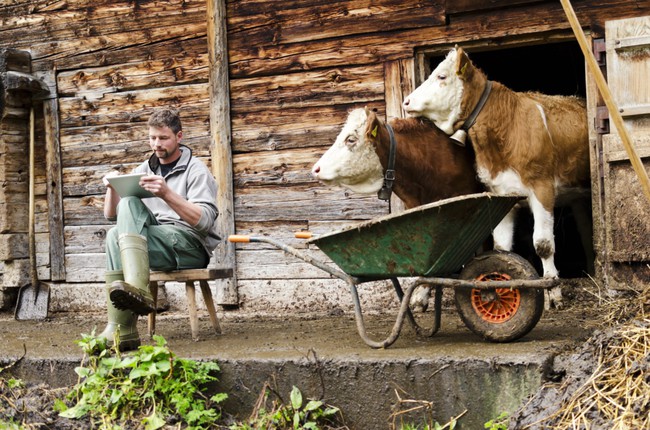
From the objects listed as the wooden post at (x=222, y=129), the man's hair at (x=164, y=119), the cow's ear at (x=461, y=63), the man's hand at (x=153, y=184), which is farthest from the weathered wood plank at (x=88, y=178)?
the cow's ear at (x=461, y=63)

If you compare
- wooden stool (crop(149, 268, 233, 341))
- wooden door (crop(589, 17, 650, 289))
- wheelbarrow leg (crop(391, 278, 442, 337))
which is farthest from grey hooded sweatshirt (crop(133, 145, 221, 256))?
wooden door (crop(589, 17, 650, 289))

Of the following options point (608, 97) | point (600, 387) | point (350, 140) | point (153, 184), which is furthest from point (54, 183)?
point (600, 387)

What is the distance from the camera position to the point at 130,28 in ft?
23.8

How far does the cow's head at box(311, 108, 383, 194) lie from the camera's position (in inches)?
198

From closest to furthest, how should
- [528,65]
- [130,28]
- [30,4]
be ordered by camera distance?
[130,28] → [30,4] → [528,65]

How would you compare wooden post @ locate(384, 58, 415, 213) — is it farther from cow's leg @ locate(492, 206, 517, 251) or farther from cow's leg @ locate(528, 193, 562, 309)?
cow's leg @ locate(528, 193, 562, 309)

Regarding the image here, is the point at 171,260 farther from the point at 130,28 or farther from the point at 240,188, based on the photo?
the point at 130,28

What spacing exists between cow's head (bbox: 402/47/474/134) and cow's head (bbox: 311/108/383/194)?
55cm

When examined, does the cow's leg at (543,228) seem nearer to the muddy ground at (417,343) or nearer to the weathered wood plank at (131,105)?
the muddy ground at (417,343)

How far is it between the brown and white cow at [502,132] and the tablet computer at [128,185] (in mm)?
1886

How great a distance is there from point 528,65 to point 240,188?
12.8 feet

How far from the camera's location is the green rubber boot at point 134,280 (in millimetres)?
4141

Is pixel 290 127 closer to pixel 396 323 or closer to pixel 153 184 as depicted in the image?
pixel 153 184

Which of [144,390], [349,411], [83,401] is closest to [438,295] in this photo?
[349,411]
